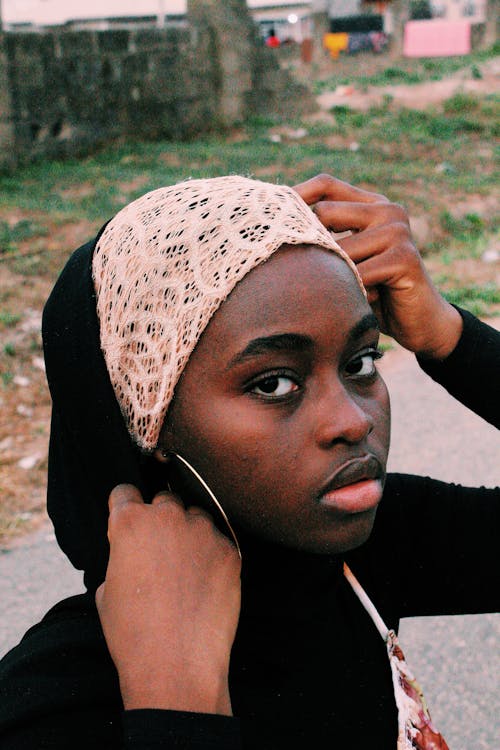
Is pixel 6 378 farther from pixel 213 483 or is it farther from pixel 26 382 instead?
pixel 213 483

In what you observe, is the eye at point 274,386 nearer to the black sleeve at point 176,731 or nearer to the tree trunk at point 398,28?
the black sleeve at point 176,731

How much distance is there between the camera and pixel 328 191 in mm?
1769

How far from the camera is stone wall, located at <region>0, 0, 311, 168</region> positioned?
10305 millimetres

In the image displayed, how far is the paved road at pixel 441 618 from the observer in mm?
3121

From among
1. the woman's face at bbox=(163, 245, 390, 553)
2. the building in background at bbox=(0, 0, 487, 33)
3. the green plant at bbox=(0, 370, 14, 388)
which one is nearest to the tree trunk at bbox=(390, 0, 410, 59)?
the building in background at bbox=(0, 0, 487, 33)

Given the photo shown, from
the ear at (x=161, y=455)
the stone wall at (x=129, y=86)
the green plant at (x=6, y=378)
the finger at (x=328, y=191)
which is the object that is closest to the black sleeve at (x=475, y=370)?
the finger at (x=328, y=191)

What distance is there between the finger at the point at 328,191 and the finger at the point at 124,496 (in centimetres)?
66

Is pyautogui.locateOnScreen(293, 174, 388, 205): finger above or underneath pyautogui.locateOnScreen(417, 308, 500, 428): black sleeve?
above

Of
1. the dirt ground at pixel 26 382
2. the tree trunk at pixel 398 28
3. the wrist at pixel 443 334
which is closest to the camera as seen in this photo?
the wrist at pixel 443 334

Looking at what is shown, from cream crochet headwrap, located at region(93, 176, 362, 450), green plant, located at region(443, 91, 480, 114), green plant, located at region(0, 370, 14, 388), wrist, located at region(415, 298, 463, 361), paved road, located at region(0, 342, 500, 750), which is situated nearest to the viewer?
cream crochet headwrap, located at region(93, 176, 362, 450)

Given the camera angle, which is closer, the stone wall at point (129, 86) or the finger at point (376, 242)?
the finger at point (376, 242)

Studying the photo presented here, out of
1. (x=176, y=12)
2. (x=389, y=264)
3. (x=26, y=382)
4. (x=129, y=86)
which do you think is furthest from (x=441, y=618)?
(x=176, y=12)

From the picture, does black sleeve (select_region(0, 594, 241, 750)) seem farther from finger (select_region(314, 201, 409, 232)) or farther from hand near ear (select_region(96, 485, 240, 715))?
finger (select_region(314, 201, 409, 232))

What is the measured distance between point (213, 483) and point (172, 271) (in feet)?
1.16
